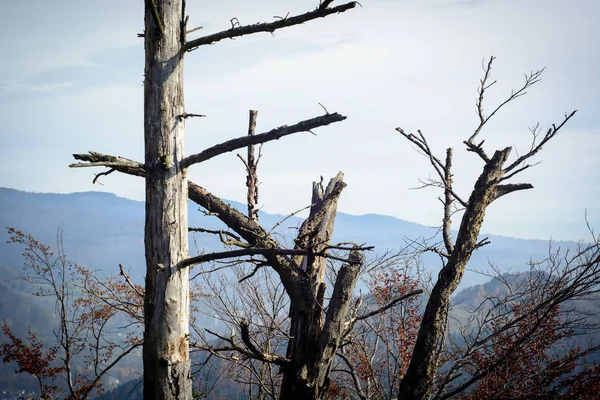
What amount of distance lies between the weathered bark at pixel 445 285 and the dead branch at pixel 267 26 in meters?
3.35

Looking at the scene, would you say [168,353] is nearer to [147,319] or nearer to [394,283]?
[147,319]

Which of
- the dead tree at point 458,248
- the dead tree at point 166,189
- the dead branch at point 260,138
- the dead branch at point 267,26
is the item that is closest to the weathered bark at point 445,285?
the dead tree at point 458,248

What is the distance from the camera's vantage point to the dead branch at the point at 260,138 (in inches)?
131

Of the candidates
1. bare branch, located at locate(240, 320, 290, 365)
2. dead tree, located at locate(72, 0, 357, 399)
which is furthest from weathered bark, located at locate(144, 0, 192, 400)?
bare branch, located at locate(240, 320, 290, 365)

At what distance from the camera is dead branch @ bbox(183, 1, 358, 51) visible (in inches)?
133

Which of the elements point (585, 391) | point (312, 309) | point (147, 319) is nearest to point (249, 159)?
point (312, 309)

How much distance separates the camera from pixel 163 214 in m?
3.70

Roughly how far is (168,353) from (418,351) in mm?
2974

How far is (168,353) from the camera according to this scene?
3670 millimetres

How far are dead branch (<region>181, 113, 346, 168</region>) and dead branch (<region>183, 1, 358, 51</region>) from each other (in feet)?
2.53

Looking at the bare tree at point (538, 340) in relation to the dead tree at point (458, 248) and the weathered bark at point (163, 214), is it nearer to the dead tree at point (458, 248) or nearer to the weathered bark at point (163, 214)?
the dead tree at point (458, 248)

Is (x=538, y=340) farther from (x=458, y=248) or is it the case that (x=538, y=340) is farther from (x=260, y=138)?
(x=260, y=138)

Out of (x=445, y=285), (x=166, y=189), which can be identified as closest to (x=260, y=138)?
(x=166, y=189)

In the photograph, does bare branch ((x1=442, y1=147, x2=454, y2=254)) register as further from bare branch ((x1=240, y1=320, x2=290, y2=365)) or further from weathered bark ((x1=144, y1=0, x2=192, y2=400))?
weathered bark ((x1=144, y1=0, x2=192, y2=400))
